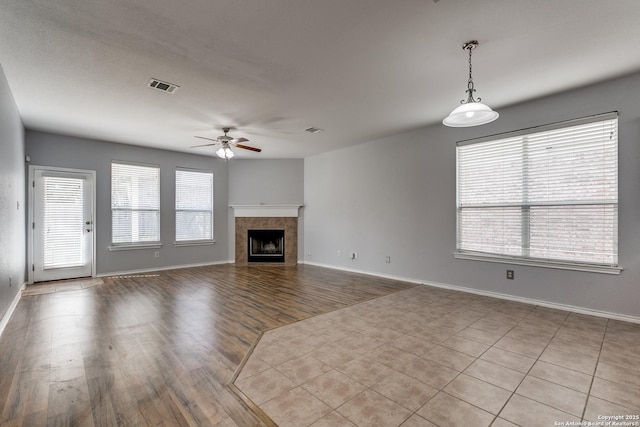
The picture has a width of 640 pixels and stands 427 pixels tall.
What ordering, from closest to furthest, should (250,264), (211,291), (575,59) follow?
(575,59) < (211,291) < (250,264)

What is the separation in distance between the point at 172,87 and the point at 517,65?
153 inches

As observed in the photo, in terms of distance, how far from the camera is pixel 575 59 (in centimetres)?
293

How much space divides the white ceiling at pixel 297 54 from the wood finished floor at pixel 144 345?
2.79 metres

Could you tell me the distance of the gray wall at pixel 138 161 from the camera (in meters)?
5.41

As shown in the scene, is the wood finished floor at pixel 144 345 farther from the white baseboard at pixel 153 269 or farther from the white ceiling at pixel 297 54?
the white ceiling at pixel 297 54

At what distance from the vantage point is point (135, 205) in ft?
20.6

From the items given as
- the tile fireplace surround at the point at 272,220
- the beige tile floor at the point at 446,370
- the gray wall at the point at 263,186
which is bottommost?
the beige tile floor at the point at 446,370

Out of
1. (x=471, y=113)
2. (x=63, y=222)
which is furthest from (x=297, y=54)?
(x=63, y=222)

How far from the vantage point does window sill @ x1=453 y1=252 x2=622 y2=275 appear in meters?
3.41

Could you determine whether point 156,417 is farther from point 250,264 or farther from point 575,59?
point 250,264

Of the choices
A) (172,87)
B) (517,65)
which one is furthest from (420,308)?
(172,87)

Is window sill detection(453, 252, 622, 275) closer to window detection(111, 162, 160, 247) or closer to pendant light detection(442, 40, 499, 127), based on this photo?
pendant light detection(442, 40, 499, 127)

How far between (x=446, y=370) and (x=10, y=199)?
5.38 metres

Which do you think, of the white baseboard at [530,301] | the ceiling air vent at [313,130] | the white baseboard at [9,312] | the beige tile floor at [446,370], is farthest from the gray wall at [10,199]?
the white baseboard at [530,301]
